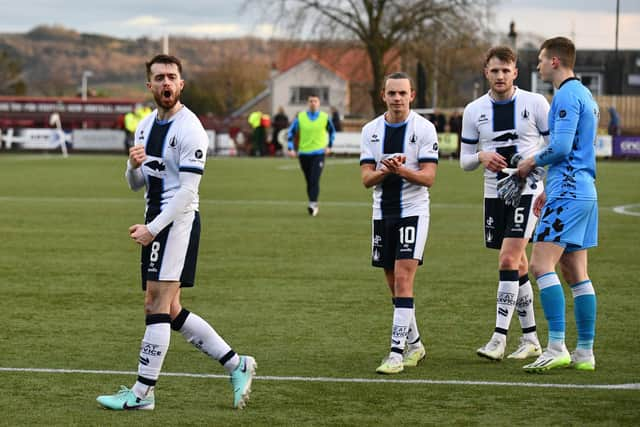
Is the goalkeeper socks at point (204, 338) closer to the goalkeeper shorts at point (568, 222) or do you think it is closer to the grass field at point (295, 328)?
the grass field at point (295, 328)

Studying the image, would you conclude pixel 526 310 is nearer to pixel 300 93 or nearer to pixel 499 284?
pixel 499 284

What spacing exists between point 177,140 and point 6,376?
2.13 meters

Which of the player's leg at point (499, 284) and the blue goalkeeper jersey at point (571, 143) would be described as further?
the player's leg at point (499, 284)

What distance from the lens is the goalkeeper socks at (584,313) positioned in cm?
842

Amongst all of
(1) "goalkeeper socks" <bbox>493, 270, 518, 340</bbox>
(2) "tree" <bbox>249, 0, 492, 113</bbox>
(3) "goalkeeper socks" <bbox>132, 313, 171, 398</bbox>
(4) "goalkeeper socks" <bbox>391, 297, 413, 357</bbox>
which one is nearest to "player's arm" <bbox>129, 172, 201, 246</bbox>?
(3) "goalkeeper socks" <bbox>132, 313, 171, 398</bbox>

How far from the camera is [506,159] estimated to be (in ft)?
29.2

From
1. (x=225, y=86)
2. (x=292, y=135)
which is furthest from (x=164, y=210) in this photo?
(x=225, y=86)

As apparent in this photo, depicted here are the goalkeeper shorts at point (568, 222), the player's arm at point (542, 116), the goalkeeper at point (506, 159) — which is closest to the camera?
the goalkeeper shorts at point (568, 222)

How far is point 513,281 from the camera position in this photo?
8922mm

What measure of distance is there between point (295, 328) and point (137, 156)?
3.38 meters

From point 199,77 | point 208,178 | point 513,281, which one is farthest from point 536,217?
point 199,77

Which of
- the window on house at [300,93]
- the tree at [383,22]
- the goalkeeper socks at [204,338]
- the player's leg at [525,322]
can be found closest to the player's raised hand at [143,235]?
the goalkeeper socks at [204,338]

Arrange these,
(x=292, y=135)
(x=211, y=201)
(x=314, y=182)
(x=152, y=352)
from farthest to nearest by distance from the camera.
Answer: (x=211, y=201), (x=292, y=135), (x=314, y=182), (x=152, y=352)

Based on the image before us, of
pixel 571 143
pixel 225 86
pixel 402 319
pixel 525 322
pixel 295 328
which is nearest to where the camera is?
pixel 571 143
